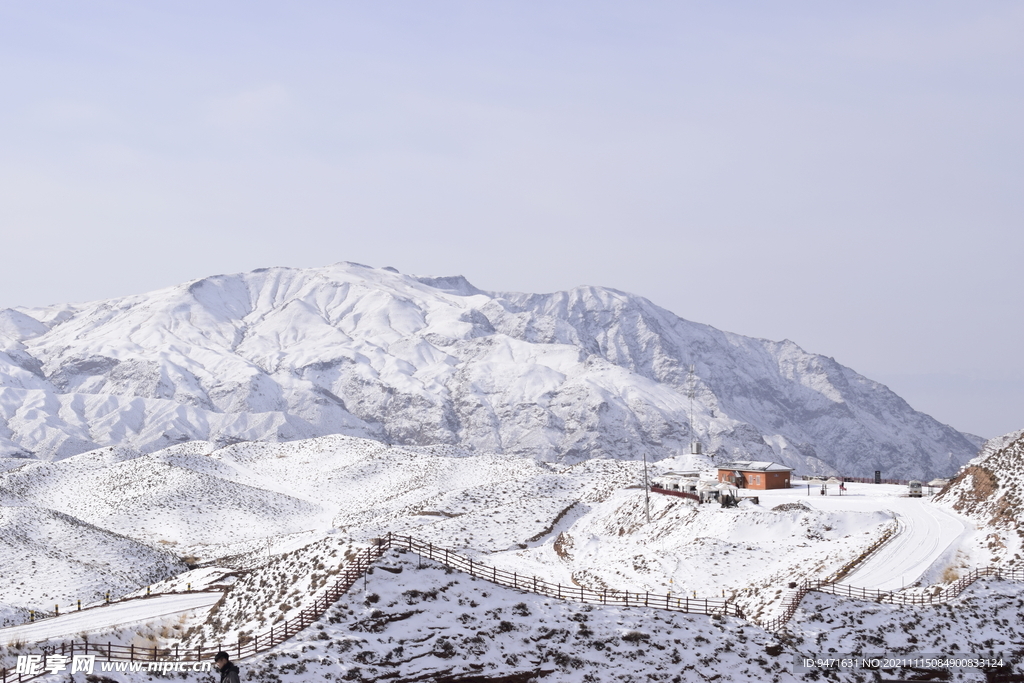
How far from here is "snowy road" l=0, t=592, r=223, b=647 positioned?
5662cm

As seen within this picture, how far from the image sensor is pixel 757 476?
3939 inches

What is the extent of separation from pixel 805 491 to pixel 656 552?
33.6m

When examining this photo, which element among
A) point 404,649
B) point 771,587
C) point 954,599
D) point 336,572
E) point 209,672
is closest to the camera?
point 209,672

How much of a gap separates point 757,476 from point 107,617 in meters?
62.6

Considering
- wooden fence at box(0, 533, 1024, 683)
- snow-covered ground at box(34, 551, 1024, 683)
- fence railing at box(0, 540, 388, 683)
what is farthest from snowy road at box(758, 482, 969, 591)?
fence railing at box(0, 540, 388, 683)

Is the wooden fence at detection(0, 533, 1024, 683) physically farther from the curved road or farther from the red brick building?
the red brick building

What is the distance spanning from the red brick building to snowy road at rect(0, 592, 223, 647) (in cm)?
5481

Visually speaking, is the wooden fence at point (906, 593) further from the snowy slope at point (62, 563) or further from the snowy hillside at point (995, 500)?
the snowy slope at point (62, 563)

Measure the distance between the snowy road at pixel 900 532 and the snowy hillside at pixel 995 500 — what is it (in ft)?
4.97

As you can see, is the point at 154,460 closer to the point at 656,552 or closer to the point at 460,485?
the point at 460,485

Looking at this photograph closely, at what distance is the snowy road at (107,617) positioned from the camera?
56625 millimetres

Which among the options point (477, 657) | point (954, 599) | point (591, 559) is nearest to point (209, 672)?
point (477, 657)

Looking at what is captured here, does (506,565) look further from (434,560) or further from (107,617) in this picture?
(107,617)

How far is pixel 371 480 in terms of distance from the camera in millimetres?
148500
